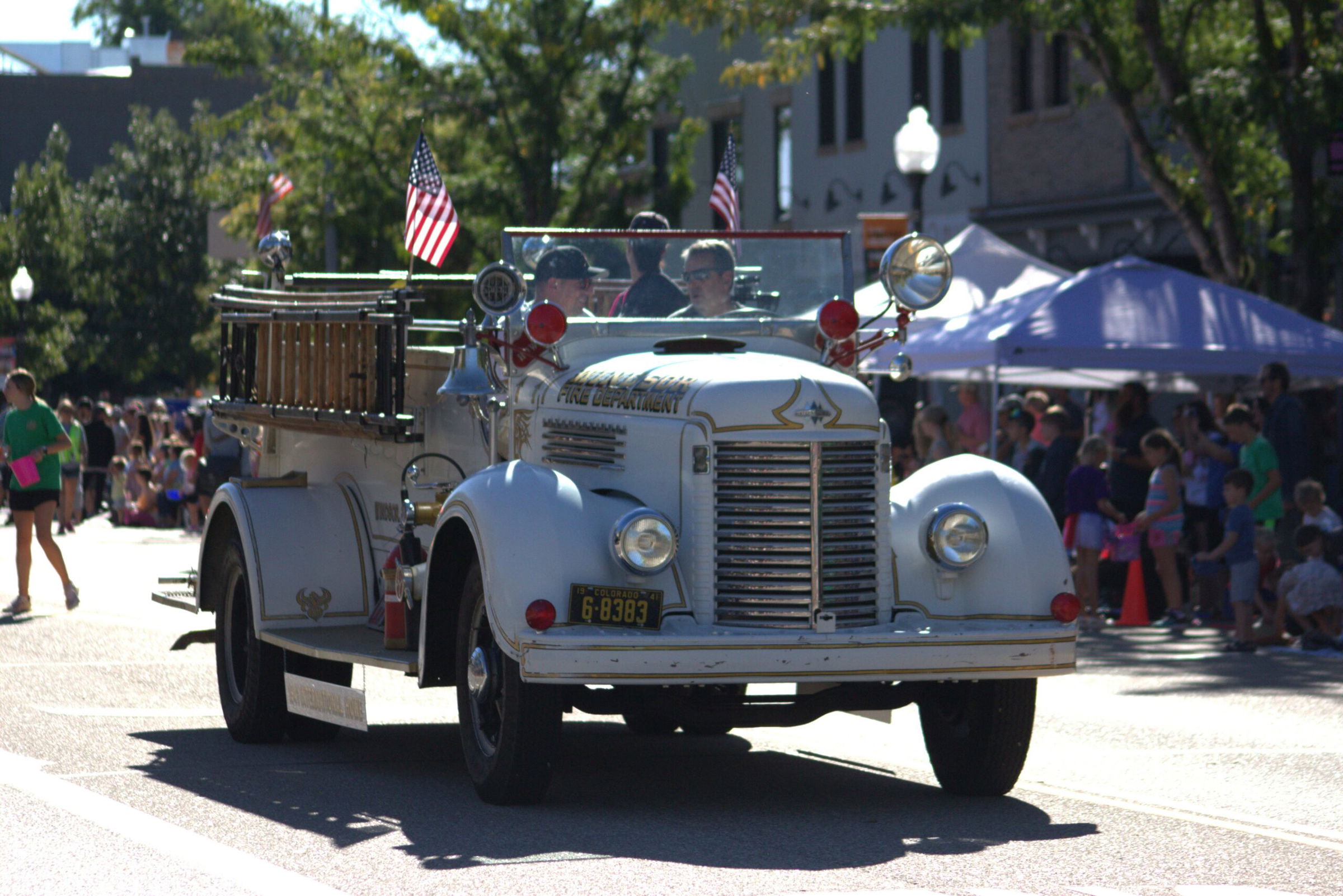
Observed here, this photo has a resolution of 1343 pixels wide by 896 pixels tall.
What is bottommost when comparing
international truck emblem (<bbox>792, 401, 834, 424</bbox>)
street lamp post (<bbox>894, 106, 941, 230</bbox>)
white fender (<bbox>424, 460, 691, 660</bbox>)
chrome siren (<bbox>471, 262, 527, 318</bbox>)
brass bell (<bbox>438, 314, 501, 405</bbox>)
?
white fender (<bbox>424, 460, 691, 660</bbox>)

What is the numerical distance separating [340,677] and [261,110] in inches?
1060

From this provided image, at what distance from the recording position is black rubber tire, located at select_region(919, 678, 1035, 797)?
7953mm

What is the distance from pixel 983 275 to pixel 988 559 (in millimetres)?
11629

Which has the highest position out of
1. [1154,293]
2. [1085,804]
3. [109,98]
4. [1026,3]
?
[109,98]

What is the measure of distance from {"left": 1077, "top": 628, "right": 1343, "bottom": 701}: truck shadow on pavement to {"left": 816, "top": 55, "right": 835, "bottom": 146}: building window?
69.6 feet

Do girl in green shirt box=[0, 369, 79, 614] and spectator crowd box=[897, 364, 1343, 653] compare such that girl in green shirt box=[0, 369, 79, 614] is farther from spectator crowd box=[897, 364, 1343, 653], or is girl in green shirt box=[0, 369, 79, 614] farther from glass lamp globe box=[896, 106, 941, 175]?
glass lamp globe box=[896, 106, 941, 175]

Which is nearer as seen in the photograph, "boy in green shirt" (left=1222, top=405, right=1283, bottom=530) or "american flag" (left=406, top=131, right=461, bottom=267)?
"american flag" (left=406, top=131, right=461, bottom=267)

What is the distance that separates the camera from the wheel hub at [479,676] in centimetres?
773

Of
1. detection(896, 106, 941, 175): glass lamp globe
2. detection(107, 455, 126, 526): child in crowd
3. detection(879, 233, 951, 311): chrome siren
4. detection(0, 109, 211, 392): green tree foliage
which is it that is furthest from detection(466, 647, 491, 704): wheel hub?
detection(0, 109, 211, 392): green tree foliage

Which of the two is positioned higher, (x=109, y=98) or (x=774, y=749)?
(x=109, y=98)

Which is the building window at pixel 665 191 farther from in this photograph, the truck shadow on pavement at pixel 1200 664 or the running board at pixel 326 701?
the running board at pixel 326 701

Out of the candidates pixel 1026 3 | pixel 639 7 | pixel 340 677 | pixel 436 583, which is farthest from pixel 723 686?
pixel 639 7

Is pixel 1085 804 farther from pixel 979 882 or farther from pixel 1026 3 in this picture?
pixel 1026 3

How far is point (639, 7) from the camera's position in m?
21.7
